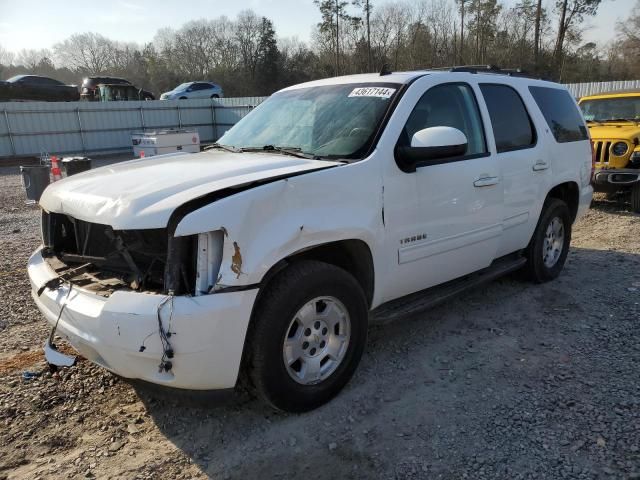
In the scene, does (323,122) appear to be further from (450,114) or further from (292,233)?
(292,233)

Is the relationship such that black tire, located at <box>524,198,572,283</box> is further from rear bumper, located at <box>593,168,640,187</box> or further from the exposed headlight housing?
the exposed headlight housing

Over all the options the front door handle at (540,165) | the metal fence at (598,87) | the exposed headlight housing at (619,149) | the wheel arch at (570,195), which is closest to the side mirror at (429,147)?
the front door handle at (540,165)

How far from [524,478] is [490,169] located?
229cm

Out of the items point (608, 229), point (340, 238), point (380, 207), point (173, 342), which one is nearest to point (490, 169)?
point (380, 207)

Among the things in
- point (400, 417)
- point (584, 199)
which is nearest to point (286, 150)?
point (400, 417)

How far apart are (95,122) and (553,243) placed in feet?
67.3

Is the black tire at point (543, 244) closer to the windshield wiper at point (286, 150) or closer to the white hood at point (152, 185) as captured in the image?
the windshield wiper at point (286, 150)

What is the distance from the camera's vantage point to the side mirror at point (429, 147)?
3229 mm

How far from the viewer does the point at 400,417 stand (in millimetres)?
3020

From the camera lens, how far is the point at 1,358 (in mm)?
3738

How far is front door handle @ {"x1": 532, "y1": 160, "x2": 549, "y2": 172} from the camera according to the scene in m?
4.57

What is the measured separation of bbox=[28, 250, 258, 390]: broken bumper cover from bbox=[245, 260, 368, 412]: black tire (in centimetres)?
13

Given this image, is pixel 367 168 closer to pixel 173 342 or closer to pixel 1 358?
pixel 173 342

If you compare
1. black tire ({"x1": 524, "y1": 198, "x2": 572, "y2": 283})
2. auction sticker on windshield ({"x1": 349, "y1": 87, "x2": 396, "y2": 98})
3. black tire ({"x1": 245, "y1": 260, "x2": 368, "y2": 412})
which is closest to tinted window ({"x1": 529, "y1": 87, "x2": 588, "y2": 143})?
black tire ({"x1": 524, "y1": 198, "x2": 572, "y2": 283})
